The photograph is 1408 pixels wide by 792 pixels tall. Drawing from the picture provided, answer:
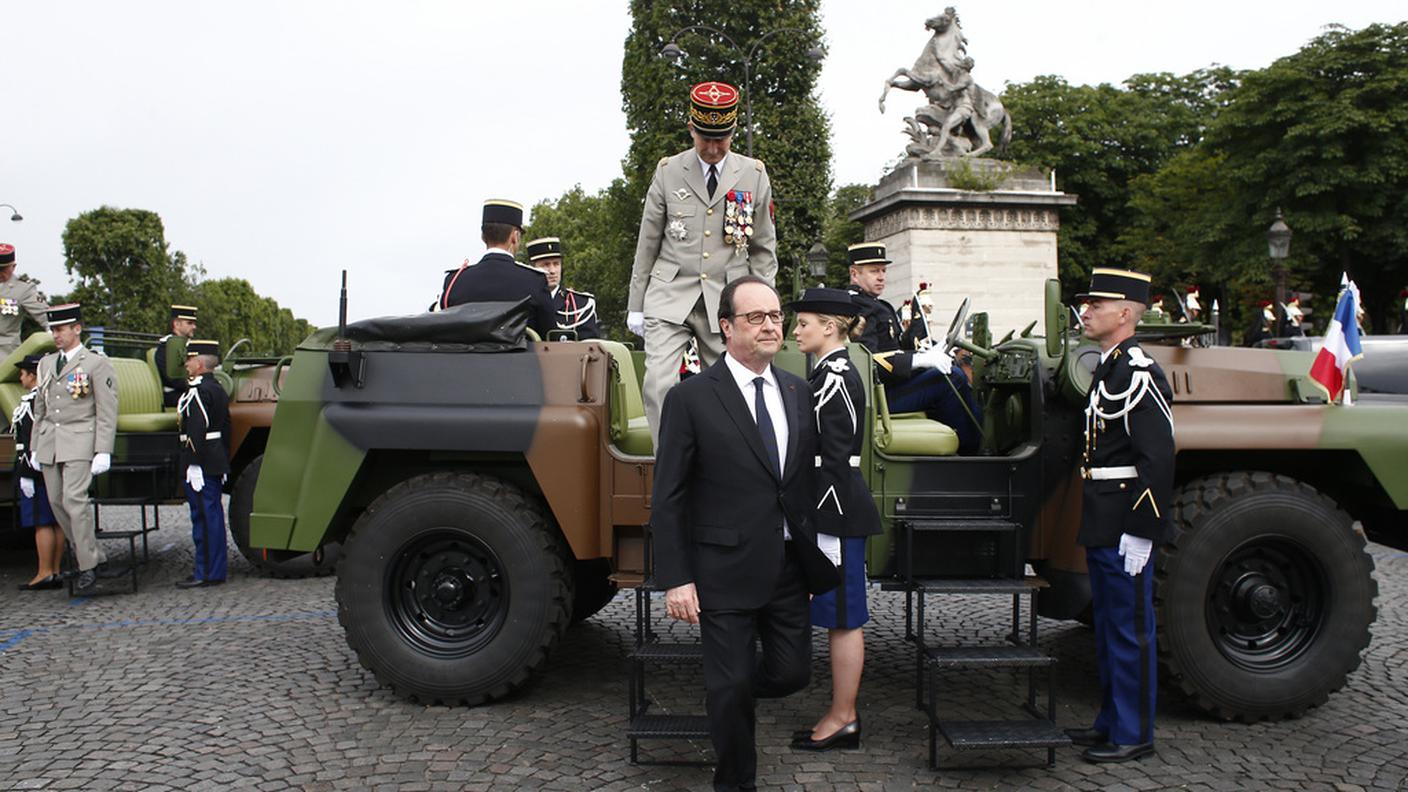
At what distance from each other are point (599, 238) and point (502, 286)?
190 feet

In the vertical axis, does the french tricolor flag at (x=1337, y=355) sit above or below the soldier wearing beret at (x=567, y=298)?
below

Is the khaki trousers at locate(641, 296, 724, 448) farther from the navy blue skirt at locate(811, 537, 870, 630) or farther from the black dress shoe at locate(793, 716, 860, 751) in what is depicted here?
the black dress shoe at locate(793, 716, 860, 751)

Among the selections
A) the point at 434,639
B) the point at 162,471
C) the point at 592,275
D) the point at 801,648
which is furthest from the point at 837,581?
the point at 592,275

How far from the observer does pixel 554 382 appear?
5441 millimetres

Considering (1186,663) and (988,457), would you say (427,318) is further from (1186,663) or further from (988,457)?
(1186,663)

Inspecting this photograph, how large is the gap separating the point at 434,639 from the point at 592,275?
54.6 m

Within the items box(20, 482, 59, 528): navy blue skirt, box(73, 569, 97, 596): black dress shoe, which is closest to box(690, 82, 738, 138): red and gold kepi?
box(73, 569, 97, 596): black dress shoe

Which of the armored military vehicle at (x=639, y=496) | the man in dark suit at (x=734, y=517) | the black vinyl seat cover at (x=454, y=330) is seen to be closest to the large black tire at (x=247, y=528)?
the armored military vehicle at (x=639, y=496)

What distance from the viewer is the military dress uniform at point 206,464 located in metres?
8.85

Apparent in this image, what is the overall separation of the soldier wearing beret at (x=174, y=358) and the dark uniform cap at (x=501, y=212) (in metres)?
5.11

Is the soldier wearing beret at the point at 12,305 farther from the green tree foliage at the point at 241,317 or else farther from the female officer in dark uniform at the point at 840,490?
the green tree foliage at the point at 241,317

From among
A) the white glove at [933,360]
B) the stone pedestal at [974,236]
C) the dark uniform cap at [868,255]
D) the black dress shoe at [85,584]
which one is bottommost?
the black dress shoe at [85,584]

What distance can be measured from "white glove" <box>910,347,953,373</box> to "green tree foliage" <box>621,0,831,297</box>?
2836cm

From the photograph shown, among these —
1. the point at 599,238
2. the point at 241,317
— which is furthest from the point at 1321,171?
the point at 241,317
